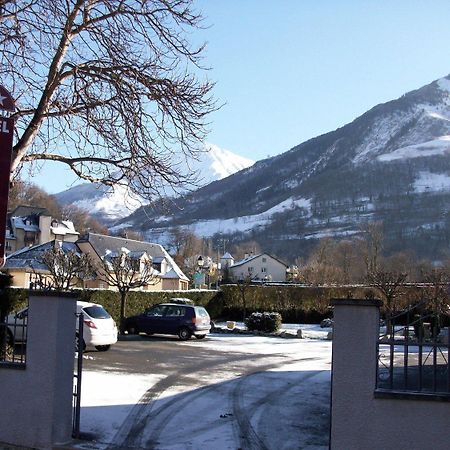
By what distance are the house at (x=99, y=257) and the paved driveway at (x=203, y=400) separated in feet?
80.1

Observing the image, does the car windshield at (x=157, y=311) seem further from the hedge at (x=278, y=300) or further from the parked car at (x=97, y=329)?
the hedge at (x=278, y=300)

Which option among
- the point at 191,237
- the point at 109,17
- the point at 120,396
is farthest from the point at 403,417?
the point at 191,237

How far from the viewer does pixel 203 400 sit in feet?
38.1

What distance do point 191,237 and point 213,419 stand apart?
323ft

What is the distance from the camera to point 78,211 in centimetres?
10962

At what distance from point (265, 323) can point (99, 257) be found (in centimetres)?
2162

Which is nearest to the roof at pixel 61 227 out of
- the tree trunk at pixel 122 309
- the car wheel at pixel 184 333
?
the tree trunk at pixel 122 309

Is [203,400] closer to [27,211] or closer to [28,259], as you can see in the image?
[28,259]

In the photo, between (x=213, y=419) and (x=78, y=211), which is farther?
(x=78, y=211)

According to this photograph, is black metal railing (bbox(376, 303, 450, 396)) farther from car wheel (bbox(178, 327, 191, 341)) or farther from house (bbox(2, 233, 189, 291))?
house (bbox(2, 233, 189, 291))

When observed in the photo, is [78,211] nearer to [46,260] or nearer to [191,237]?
A: [191,237]

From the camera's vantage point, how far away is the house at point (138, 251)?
57531 millimetres

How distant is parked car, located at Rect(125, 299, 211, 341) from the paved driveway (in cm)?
561

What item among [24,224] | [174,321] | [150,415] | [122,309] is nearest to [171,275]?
[24,224]
